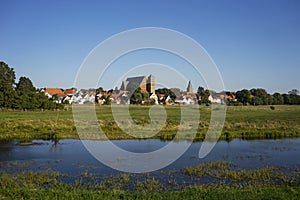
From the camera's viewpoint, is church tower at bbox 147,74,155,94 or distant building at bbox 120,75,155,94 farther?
distant building at bbox 120,75,155,94

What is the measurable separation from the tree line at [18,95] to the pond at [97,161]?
3383 centimetres

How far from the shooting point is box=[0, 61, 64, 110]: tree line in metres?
57.4

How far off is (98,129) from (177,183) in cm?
2147

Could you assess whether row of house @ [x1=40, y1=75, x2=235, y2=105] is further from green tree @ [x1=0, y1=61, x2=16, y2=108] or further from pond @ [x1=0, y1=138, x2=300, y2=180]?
pond @ [x1=0, y1=138, x2=300, y2=180]

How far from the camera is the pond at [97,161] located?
16766 mm

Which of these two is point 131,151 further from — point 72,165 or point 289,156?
point 289,156

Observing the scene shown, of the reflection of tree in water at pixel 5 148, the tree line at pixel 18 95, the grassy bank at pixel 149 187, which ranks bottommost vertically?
the grassy bank at pixel 149 187

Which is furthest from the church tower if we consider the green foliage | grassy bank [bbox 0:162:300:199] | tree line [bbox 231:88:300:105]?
grassy bank [bbox 0:162:300:199]

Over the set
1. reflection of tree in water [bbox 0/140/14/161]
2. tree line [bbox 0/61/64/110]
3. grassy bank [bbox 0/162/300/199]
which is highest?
tree line [bbox 0/61/64/110]

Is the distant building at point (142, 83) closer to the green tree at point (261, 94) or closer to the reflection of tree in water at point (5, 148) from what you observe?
the reflection of tree in water at point (5, 148)

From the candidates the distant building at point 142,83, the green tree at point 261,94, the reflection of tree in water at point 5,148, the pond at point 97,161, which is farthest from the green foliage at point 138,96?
the reflection of tree in water at point 5,148


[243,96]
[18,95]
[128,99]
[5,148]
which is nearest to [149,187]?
[5,148]

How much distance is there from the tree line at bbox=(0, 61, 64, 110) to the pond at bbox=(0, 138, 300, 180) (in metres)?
33.8

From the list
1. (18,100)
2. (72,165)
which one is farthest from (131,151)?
(18,100)
